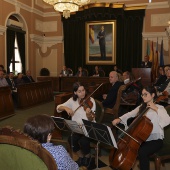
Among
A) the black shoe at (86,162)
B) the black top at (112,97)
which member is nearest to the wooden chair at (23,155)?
the black shoe at (86,162)

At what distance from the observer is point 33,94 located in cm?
874

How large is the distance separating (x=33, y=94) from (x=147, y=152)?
6506 millimetres

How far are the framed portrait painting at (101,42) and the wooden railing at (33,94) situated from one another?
13.6 ft

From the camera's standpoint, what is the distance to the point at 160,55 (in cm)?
1156

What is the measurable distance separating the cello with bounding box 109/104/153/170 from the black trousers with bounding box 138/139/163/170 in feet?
0.41

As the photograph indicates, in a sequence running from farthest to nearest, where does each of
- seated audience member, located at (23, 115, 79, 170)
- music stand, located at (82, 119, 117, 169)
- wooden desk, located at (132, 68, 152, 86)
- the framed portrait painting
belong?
the framed portrait painting < wooden desk, located at (132, 68, 152, 86) < music stand, located at (82, 119, 117, 169) < seated audience member, located at (23, 115, 79, 170)

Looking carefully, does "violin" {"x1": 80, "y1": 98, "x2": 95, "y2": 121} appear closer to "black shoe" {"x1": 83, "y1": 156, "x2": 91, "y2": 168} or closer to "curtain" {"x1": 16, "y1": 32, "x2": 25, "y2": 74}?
"black shoe" {"x1": 83, "y1": 156, "x2": 91, "y2": 168}

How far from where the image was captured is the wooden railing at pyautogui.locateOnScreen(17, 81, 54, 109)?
7.94 metres

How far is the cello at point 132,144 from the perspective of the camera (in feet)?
8.81

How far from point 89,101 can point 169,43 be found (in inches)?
373

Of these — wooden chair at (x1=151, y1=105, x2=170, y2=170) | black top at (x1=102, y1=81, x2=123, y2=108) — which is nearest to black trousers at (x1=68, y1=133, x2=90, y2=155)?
wooden chair at (x1=151, y1=105, x2=170, y2=170)

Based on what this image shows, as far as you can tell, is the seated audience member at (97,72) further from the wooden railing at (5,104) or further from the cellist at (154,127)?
the cellist at (154,127)

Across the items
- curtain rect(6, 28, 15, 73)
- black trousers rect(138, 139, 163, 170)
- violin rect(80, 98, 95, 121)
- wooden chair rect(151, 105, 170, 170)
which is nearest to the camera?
black trousers rect(138, 139, 163, 170)

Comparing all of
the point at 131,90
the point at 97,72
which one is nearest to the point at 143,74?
the point at 131,90
